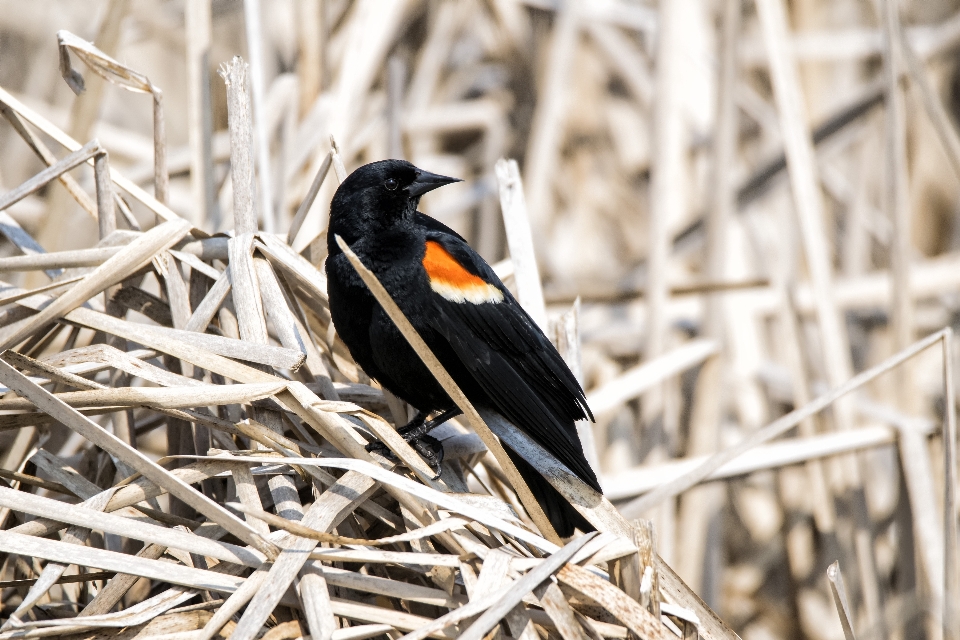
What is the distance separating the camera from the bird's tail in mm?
1748

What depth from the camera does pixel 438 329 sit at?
1.84 metres

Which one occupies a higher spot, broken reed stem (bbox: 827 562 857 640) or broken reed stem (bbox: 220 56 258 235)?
broken reed stem (bbox: 220 56 258 235)

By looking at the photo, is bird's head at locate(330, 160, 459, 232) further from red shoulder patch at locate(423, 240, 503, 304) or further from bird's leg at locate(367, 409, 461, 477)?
bird's leg at locate(367, 409, 461, 477)

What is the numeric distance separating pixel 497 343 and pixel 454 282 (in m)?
0.17

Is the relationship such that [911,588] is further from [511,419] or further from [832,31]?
[832,31]

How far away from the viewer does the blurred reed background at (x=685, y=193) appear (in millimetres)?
2580

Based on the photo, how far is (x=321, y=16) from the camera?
9.19ft

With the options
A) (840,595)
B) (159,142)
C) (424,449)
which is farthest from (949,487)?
(159,142)

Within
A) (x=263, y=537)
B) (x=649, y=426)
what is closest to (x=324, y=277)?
(x=263, y=537)

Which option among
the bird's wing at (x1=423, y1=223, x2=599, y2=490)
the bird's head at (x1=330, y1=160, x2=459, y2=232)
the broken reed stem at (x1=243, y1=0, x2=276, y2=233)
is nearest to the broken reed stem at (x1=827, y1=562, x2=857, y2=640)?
the bird's wing at (x1=423, y1=223, x2=599, y2=490)

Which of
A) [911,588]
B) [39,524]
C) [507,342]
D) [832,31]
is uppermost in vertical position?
[832,31]

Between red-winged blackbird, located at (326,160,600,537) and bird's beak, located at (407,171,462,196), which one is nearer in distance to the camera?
red-winged blackbird, located at (326,160,600,537)

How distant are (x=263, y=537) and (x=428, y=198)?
296 cm

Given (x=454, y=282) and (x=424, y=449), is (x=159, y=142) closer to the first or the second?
(x=454, y=282)
